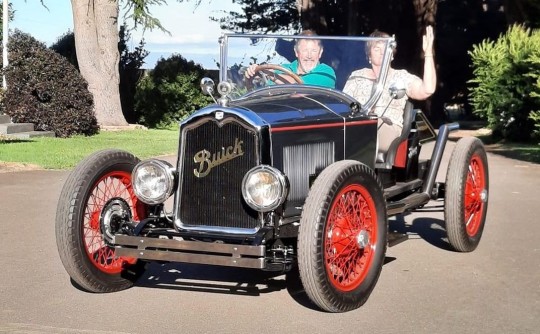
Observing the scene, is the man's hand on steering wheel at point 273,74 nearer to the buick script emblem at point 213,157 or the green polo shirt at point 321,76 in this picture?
the green polo shirt at point 321,76

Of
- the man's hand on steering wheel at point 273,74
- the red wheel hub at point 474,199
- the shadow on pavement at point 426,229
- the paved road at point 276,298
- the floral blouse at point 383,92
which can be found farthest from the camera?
the shadow on pavement at point 426,229

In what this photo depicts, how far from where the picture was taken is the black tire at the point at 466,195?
7.64 meters

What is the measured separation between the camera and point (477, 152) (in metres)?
Answer: 8.19

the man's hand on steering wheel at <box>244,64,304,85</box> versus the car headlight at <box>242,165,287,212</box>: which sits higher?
the man's hand on steering wheel at <box>244,64,304,85</box>

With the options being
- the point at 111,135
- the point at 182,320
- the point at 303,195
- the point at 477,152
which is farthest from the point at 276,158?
the point at 111,135

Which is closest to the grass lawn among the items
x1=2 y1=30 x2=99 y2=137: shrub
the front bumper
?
x1=2 y1=30 x2=99 y2=137: shrub

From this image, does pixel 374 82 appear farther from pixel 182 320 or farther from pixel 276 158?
pixel 182 320

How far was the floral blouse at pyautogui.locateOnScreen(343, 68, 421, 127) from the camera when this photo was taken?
7.27 metres

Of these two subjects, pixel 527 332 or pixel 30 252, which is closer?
pixel 527 332

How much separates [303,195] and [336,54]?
4.85 feet

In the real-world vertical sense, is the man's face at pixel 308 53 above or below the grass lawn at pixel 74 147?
above

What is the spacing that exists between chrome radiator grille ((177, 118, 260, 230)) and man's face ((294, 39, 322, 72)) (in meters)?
1.45

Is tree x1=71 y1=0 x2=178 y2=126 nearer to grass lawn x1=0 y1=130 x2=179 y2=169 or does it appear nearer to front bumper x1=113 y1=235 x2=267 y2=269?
grass lawn x1=0 y1=130 x2=179 y2=169

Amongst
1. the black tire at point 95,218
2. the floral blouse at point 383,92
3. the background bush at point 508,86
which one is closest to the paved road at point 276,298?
the black tire at point 95,218
